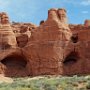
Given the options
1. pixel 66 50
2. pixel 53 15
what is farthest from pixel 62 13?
pixel 66 50

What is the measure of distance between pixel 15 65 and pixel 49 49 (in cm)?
586

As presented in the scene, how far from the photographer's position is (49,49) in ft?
153

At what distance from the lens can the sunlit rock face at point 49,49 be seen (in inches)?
1829

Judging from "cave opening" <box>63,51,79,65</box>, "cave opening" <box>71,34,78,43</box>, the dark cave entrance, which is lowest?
the dark cave entrance

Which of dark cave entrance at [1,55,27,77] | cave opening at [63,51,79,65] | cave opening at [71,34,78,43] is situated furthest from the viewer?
cave opening at [71,34,78,43]

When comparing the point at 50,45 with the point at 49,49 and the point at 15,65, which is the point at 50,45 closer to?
the point at 49,49

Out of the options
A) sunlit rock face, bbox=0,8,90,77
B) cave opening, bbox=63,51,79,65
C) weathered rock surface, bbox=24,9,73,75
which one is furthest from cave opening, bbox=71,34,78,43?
cave opening, bbox=63,51,79,65

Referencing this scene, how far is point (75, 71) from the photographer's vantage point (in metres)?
46.5

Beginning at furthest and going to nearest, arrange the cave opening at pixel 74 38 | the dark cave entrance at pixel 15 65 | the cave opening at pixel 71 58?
the cave opening at pixel 74 38
the dark cave entrance at pixel 15 65
the cave opening at pixel 71 58

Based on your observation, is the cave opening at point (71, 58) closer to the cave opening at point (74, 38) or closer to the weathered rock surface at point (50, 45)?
the weathered rock surface at point (50, 45)

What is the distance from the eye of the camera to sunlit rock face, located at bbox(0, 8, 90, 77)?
46.5m

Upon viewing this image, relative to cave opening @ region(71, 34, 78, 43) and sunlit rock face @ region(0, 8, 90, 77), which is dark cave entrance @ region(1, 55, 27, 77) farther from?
cave opening @ region(71, 34, 78, 43)

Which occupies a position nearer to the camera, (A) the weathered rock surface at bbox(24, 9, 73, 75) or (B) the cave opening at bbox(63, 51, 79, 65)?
(A) the weathered rock surface at bbox(24, 9, 73, 75)

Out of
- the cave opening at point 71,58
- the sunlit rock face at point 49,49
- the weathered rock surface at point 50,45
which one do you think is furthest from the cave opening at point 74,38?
the cave opening at point 71,58
